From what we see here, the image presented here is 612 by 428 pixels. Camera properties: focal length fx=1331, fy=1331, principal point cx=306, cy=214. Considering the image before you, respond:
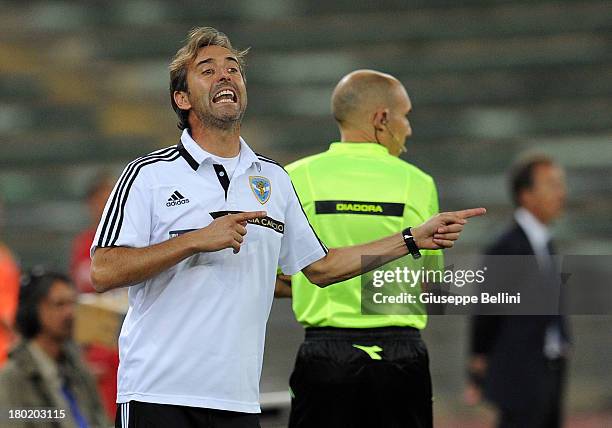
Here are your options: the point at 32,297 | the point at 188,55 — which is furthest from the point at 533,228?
the point at 188,55

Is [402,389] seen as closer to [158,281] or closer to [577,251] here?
[158,281]

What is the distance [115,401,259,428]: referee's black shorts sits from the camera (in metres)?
Answer: 3.48

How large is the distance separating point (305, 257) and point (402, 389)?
102 centimetres

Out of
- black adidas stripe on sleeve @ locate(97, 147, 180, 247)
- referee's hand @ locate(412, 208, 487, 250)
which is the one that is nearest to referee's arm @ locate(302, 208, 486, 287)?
referee's hand @ locate(412, 208, 487, 250)

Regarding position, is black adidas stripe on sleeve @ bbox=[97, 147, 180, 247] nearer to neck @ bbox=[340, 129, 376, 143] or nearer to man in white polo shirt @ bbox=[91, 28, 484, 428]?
man in white polo shirt @ bbox=[91, 28, 484, 428]

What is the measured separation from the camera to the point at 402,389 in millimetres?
Answer: 4727

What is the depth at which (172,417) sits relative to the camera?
11.4 feet

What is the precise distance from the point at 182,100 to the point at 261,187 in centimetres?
33

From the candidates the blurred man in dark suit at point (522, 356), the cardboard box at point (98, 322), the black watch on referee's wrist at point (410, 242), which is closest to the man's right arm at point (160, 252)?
the black watch on referee's wrist at point (410, 242)

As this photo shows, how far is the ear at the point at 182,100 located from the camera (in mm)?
3713

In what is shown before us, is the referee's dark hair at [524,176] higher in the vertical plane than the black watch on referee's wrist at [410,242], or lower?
higher

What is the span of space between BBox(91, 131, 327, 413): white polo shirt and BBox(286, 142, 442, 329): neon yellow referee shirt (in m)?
1.12

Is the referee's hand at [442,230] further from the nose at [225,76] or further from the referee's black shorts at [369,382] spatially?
the referee's black shorts at [369,382]

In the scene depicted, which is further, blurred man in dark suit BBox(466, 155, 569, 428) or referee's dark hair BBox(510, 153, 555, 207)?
referee's dark hair BBox(510, 153, 555, 207)
